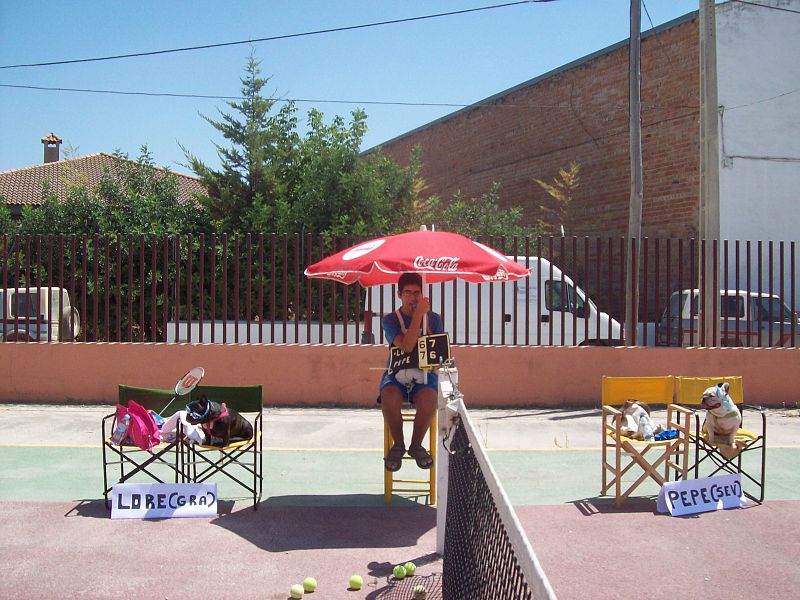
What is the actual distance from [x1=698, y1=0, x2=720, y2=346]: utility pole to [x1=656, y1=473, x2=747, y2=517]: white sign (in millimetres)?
5286

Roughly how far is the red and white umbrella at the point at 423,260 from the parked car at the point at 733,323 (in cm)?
557

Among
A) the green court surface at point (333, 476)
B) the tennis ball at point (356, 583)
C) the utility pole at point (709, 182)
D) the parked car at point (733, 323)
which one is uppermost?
the utility pole at point (709, 182)

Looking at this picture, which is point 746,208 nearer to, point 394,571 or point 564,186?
point 564,186

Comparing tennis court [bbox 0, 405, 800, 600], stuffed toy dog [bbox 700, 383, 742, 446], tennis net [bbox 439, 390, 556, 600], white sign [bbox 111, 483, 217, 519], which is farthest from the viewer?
stuffed toy dog [bbox 700, 383, 742, 446]

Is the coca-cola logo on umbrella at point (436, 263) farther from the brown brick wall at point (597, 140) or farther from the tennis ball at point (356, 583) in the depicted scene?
the brown brick wall at point (597, 140)

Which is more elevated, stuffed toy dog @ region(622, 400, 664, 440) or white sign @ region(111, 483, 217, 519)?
stuffed toy dog @ region(622, 400, 664, 440)

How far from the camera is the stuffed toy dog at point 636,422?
6.23m

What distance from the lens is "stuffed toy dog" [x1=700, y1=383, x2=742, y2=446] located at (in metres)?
6.05

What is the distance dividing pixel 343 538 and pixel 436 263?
6.78 feet

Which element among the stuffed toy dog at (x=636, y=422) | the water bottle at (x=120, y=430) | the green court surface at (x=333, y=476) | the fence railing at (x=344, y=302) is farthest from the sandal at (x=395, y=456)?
the fence railing at (x=344, y=302)

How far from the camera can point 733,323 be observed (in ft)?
37.6

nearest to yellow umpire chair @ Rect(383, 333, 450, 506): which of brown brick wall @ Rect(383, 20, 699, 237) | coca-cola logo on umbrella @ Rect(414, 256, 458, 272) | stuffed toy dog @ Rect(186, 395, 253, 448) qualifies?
coca-cola logo on umbrella @ Rect(414, 256, 458, 272)

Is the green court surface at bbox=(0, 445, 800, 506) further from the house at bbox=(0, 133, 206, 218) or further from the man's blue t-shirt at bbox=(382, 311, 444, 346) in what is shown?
the house at bbox=(0, 133, 206, 218)

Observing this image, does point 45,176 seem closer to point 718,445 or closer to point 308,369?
point 308,369
